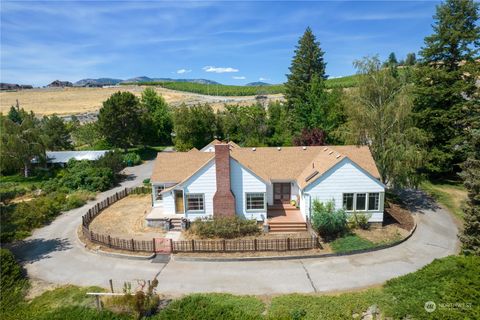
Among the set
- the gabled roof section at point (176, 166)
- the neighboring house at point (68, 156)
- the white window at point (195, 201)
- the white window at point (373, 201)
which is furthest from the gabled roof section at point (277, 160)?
the neighboring house at point (68, 156)

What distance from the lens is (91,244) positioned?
72.4ft

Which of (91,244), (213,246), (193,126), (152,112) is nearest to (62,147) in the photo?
(152,112)

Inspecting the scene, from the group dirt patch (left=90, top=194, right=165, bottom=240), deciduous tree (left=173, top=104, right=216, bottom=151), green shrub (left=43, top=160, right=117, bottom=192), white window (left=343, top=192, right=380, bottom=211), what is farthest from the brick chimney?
deciduous tree (left=173, top=104, right=216, bottom=151)

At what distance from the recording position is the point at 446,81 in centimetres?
3189

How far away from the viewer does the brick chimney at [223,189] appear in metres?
23.2

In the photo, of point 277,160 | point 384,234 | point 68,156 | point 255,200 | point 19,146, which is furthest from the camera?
point 68,156

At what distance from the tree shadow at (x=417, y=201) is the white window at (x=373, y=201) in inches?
240

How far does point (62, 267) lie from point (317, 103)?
118ft

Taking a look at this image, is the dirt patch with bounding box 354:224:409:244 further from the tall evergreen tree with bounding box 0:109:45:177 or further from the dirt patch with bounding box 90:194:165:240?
the tall evergreen tree with bounding box 0:109:45:177

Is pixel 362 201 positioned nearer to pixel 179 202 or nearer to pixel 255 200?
pixel 255 200

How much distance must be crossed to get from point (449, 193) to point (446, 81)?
1081 cm

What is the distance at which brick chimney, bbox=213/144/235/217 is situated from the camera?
2319 centimetres

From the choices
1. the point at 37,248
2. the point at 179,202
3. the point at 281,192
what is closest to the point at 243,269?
the point at 179,202

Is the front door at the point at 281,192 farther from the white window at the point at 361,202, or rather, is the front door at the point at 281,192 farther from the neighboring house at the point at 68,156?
the neighboring house at the point at 68,156
